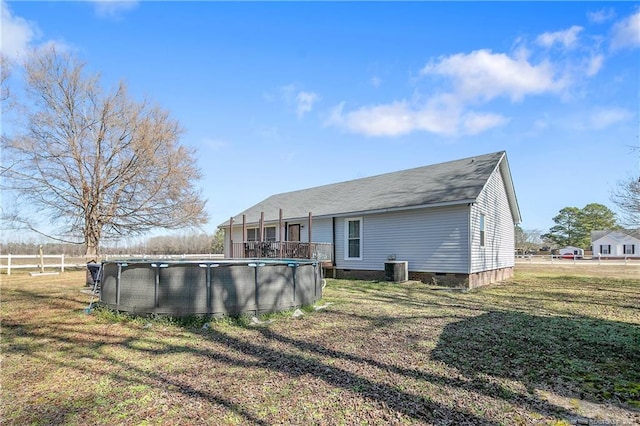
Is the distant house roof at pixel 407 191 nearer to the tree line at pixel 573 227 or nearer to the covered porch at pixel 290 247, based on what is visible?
the covered porch at pixel 290 247

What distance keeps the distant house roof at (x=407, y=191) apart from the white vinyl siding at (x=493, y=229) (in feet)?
1.64

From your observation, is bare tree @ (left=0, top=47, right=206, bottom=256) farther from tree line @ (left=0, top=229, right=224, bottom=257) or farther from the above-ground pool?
the above-ground pool

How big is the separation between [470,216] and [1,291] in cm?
1517

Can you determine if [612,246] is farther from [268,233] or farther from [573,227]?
[268,233]

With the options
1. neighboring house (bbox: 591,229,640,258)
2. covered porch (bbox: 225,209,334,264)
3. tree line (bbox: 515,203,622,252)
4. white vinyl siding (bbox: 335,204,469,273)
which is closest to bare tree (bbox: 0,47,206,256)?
covered porch (bbox: 225,209,334,264)

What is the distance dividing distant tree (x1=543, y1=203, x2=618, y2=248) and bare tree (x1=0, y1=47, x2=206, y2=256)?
5890cm

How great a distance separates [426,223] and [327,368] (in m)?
9.50

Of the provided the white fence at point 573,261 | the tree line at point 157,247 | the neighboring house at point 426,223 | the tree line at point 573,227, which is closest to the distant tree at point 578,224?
the tree line at point 573,227

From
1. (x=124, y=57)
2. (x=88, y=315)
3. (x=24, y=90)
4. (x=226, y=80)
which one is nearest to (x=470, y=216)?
(x=226, y=80)

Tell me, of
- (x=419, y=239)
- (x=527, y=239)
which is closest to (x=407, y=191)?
(x=419, y=239)

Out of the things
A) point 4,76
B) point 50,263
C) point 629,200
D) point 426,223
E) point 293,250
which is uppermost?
point 4,76

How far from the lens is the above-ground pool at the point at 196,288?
6.39 m

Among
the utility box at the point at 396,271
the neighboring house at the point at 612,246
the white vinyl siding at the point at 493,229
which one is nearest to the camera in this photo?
the white vinyl siding at the point at 493,229

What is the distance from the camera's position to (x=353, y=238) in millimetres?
15156
